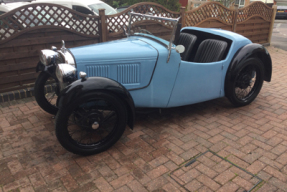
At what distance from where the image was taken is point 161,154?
2.91 metres

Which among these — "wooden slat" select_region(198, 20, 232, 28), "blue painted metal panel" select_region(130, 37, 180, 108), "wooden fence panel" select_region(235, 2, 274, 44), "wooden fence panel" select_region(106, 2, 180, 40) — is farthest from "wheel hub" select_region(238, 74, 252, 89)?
"wooden fence panel" select_region(235, 2, 274, 44)

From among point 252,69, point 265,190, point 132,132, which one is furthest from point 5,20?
point 265,190

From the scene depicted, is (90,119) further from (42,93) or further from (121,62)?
(42,93)

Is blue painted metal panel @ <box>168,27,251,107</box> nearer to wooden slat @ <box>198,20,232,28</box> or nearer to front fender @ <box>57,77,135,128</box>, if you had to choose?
front fender @ <box>57,77,135,128</box>

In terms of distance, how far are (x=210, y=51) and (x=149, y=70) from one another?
125cm

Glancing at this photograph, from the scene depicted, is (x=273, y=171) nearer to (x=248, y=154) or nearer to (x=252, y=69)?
(x=248, y=154)

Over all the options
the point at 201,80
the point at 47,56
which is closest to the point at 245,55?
the point at 201,80

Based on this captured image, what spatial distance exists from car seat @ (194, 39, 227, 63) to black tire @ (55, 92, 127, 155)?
173cm

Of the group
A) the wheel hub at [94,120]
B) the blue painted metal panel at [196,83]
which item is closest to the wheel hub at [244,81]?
the blue painted metal panel at [196,83]

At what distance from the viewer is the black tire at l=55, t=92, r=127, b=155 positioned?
2.65 metres

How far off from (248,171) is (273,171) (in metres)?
0.25

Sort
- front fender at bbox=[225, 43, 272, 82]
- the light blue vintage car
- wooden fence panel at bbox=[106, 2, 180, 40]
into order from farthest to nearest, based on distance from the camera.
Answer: wooden fence panel at bbox=[106, 2, 180, 40], front fender at bbox=[225, 43, 272, 82], the light blue vintage car

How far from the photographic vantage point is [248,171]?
2633mm

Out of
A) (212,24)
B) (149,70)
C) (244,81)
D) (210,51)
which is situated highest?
(212,24)
